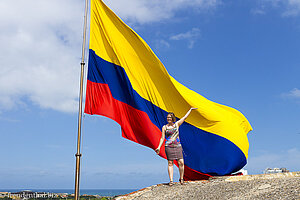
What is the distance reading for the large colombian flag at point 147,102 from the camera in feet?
32.8

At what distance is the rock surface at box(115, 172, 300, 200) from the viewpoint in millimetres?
6512

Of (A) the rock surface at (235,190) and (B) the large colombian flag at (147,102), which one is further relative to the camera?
(B) the large colombian flag at (147,102)

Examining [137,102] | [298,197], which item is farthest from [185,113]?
[298,197]

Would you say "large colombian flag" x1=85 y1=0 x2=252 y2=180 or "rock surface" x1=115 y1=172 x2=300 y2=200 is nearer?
"rock surface" x1=115 y1=172 x2=300 y2=200

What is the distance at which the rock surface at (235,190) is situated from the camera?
21.4ft

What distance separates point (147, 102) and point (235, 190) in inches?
166

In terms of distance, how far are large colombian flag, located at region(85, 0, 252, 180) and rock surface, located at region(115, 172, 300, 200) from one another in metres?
1.65

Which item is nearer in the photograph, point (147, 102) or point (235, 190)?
point (235, 190)

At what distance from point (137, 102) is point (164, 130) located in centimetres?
135

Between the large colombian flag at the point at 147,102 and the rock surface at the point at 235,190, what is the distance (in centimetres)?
165

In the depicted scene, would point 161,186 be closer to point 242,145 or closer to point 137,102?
point 137,102

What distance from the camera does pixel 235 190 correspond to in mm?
7297

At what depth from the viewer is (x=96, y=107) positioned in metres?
9.57

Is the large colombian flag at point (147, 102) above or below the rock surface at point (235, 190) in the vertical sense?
above
